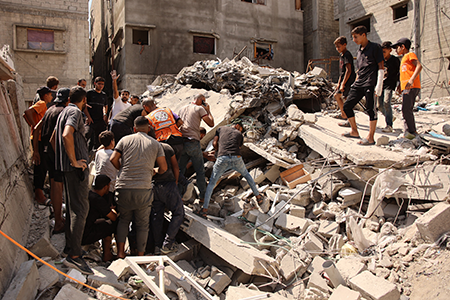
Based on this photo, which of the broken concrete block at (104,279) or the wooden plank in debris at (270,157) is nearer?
the broken concrete block at (104,279)

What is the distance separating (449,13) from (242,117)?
491 inches

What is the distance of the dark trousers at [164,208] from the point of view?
3.92 m

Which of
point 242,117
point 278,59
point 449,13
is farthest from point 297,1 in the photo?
point 242,117

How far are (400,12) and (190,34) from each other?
10.8 meters

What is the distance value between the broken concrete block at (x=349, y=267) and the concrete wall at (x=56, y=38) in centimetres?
1354

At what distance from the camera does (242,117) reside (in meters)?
6.66

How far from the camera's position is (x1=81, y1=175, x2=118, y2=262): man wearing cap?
3.70m

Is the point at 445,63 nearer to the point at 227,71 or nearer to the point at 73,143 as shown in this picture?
the point at 227,71

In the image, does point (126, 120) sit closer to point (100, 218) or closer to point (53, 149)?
point (53, 149)

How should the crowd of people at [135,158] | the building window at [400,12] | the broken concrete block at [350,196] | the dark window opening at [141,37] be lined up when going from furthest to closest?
the dark window opening at [141,37], the building window at [400,12], the broken concrete block at [350,196], the crowd of people at [135,158]

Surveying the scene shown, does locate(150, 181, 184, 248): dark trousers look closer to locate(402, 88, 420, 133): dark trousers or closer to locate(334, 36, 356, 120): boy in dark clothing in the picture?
locate(334, 36, 356, 120): boy in dark clothing

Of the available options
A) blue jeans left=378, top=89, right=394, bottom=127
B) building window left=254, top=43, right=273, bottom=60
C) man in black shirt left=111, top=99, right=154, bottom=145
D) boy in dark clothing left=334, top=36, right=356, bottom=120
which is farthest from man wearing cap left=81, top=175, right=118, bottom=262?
building window left=254, top=43, right=273, bottom=60

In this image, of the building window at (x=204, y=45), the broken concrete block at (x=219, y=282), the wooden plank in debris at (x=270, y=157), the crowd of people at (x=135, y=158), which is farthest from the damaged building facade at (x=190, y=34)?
the broken concrete block at (x=219, y=282)

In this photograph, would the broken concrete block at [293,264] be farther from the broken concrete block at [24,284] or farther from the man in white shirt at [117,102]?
the man in white shirt at [117,102]
